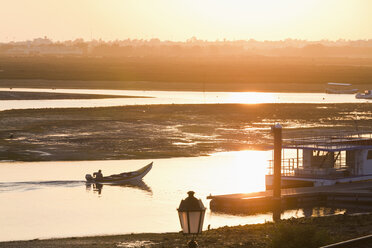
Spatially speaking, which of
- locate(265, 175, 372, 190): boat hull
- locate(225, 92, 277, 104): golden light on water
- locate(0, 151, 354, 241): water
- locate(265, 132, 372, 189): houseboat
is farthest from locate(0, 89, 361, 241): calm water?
locate(225, 92, 277, 104): golden light on water

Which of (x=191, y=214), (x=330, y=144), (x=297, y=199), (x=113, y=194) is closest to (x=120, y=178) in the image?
(x=113, y=194)

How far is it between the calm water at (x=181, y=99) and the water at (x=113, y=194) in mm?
41999

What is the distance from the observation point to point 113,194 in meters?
45.6

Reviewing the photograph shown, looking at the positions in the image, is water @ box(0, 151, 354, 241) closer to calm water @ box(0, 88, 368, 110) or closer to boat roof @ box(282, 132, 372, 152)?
boat roof @ box(282, 132, 372, 152)

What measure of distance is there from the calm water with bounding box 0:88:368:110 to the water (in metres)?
42.0

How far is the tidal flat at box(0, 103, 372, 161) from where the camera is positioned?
2446 inches

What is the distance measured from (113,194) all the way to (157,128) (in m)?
29.9

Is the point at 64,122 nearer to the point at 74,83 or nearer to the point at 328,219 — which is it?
the point at 328,219

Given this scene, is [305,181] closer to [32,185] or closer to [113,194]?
[113,194]

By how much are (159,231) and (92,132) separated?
37324 mm

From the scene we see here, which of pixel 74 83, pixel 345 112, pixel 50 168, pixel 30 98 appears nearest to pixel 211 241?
pixel 50 168

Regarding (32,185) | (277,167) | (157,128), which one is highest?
(277,167)

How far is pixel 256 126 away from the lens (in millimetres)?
78750

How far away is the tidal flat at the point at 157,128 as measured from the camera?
6212 cm
